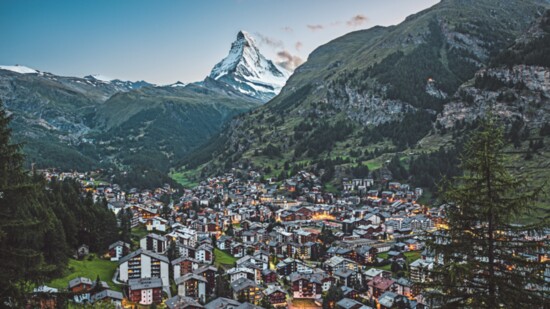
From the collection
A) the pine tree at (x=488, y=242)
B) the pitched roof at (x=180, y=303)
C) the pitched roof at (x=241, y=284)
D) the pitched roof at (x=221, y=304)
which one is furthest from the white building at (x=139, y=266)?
the pine tree at (x=488, y=242)

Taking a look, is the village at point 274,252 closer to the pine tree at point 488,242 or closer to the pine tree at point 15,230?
the pine tree at point 488,242

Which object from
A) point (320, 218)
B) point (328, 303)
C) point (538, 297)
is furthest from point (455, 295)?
point (320, 218)

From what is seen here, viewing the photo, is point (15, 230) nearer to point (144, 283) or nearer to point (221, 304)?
point (221, 304)

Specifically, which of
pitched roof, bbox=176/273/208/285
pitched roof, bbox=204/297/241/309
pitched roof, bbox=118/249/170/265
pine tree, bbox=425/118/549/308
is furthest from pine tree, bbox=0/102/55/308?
pitched roof, bbox=118/249/170/265

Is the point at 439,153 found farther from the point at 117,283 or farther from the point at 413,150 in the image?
the point at 117,283

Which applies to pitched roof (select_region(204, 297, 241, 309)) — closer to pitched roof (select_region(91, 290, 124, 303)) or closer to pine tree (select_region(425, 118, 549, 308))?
pitched roof (select_region(91, 290, 124, 303))

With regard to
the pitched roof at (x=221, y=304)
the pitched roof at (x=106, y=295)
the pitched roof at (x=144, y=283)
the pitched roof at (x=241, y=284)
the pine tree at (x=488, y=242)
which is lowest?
the pitched roof at (x=241, y=284)
